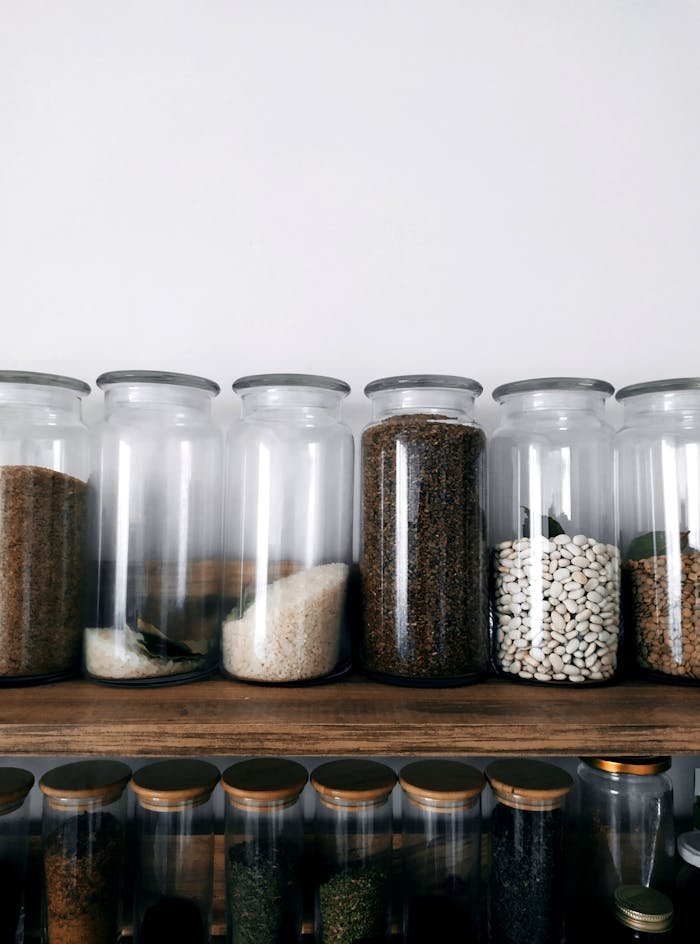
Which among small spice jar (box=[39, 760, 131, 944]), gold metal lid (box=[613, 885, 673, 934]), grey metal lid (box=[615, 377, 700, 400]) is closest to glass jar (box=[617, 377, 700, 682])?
grey metal lid (box=[615, 377, 700, 400])

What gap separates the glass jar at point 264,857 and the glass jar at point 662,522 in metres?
0.44

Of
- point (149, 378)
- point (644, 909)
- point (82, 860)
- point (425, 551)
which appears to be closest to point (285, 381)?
point (149, 378)

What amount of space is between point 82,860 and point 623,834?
0.61 m

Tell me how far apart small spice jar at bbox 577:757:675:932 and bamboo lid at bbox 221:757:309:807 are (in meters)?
0.35

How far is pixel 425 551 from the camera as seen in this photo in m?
0.72

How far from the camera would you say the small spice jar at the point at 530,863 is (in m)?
0.70

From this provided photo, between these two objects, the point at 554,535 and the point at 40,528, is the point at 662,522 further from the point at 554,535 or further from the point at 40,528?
the point at 40,528

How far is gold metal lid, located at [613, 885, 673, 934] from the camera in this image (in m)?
0.66

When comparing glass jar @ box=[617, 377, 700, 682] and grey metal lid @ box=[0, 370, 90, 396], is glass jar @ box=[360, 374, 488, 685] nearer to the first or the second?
glass jar @ box=[617, 377, 700, 682]

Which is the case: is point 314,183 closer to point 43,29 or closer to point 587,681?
point 43,29

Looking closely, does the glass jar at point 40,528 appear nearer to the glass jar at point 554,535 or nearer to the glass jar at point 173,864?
the glass jar at point 173,864

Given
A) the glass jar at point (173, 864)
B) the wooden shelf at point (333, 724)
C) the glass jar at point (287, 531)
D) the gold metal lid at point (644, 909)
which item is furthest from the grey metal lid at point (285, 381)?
the gold metal lid at point (644, 909)

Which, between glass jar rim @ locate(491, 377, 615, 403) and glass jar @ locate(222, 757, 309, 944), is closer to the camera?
glass jar @ locate(222, 757, 309, 944)

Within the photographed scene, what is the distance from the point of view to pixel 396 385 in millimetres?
766
